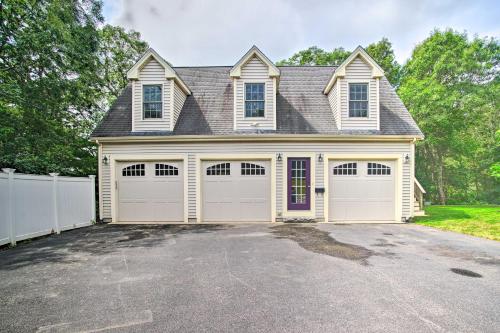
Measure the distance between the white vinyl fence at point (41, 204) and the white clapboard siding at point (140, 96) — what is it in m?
2.80

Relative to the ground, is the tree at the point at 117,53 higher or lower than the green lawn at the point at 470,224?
higher

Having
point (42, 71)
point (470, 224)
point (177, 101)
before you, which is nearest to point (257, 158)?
point (177, 101)

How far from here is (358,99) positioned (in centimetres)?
986

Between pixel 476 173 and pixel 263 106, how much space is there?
2575 centimetres

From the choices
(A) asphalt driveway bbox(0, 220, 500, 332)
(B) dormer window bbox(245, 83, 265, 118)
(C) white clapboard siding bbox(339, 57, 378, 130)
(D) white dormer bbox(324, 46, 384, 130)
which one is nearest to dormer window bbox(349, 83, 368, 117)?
(D) white dormer bbox(324, 46, 384, 130)

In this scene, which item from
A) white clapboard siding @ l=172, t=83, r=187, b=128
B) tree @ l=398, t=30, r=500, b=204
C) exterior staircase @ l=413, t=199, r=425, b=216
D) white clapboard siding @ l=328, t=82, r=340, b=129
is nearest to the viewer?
white clapboard siding @ l=328, t=82, r=340, b=129

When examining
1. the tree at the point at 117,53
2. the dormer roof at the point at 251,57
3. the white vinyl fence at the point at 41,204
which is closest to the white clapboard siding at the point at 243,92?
the dormer roof at the point at 251,57

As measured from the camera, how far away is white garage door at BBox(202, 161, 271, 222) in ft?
31.5

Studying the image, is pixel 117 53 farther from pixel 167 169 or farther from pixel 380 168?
pixel 380 168

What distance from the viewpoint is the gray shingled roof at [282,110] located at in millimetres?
9703

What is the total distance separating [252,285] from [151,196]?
280 inches

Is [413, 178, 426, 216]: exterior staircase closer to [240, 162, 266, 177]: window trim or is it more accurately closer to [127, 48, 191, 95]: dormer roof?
[240, 162, 266, 177]: window trim

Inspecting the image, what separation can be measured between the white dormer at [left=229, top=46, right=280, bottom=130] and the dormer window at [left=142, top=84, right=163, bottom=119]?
10.0ft

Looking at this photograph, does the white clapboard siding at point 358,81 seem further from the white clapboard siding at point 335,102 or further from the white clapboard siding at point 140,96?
the white clapboard siding at point 140,96
